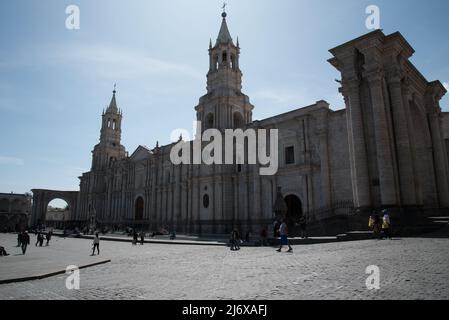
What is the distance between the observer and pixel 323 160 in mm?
25109

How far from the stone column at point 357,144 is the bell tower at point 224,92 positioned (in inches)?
653

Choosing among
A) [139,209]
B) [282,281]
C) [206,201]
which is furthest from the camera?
[139,209]

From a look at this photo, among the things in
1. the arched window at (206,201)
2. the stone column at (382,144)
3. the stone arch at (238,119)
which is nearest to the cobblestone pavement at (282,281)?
the stone column at (382,144)

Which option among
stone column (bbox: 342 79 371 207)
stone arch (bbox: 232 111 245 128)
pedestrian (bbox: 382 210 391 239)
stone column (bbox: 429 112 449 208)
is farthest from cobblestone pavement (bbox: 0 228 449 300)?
stone arch (bbox: 232 111 245 128)

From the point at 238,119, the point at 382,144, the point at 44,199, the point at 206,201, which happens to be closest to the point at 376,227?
the point at 382,144

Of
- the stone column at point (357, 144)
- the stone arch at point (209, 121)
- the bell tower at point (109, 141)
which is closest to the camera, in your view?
the stone column at point (357, 144)

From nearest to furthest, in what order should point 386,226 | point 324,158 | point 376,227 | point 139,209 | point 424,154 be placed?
point 386,226
point 376,227
point 424,154
point 324,158
point 139,209

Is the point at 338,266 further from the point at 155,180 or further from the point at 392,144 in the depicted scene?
the point at 155,180

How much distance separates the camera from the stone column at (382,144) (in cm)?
1669

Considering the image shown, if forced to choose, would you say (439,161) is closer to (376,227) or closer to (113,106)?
(376,227)

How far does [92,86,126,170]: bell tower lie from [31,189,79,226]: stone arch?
1132cm

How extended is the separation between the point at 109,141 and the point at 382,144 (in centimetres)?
5296

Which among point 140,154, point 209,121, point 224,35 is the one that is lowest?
point 140,154

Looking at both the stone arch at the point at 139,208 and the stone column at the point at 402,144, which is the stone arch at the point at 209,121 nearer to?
the stone arch at the point at 139,208
